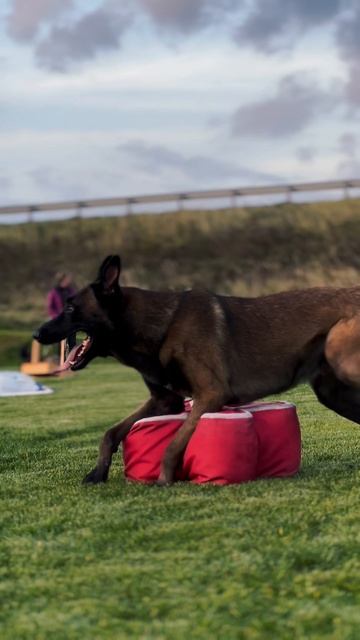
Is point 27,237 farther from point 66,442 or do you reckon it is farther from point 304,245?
point 66,442

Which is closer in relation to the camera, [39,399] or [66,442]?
[66,442]

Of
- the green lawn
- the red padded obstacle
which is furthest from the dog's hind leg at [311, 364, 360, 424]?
the green lawn

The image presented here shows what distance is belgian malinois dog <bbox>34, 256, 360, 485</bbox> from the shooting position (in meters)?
7.63

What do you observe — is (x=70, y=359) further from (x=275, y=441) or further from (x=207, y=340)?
(x=275, y=441)

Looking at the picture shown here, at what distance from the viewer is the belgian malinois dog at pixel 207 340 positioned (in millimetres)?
7633

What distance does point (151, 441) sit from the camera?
7.82 metres

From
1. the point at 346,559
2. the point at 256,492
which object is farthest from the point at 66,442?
the point at 346,559

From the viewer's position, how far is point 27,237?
5219 centimetres

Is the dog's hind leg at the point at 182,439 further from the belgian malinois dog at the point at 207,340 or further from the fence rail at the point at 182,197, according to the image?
the fence rail at the point at 182,197

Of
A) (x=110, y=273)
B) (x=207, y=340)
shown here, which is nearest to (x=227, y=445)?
(x=207, y=340)

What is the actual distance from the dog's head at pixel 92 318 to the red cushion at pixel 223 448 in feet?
3.30

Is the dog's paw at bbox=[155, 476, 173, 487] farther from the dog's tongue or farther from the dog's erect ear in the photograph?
the dog's erect ear

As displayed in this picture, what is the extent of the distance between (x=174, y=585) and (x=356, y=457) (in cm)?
423

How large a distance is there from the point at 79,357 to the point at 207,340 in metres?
1.00
